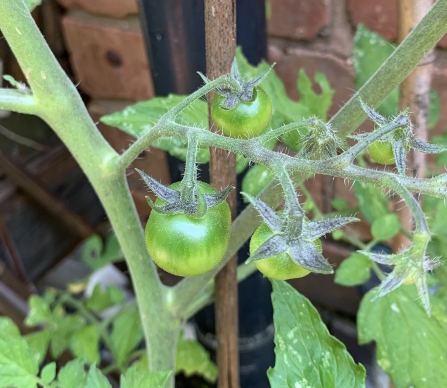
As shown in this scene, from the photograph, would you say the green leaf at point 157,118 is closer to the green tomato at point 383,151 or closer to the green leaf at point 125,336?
the green tomato at point 383,151

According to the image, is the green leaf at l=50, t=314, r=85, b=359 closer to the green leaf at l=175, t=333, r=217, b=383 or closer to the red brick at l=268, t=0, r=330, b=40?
the green leaf at l=175, t=333, r=217, b=383

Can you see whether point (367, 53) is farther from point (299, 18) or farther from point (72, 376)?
point (72, 376)

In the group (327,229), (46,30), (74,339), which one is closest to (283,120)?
(327,229)

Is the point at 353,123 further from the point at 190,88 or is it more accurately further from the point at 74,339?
the point at 74,339

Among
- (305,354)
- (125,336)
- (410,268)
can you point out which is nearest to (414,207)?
(410,268)

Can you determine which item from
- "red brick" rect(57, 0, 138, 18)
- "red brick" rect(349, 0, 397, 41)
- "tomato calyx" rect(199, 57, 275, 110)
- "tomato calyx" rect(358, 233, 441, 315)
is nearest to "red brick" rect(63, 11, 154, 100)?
"red brick" rect(57, 0, 138, 18)
